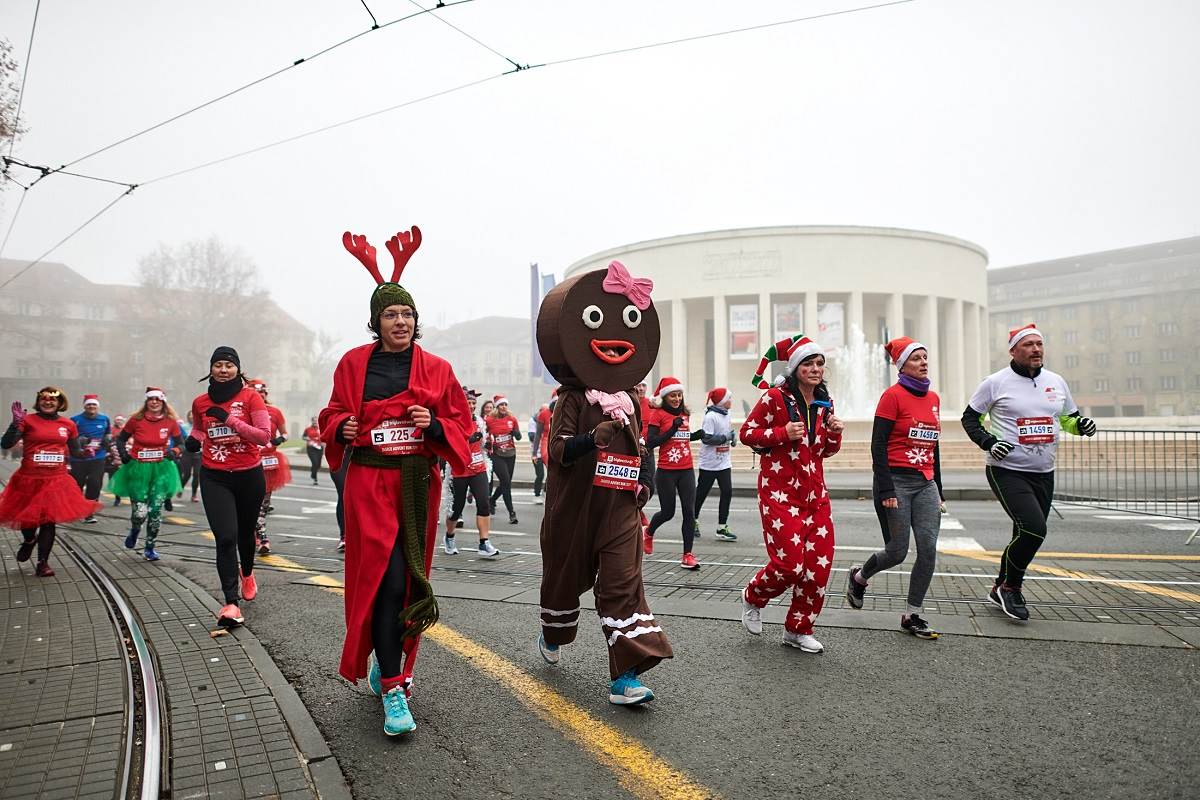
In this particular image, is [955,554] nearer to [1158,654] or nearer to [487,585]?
[1158,654]

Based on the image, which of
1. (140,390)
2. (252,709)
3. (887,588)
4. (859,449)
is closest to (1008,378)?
(887,588)

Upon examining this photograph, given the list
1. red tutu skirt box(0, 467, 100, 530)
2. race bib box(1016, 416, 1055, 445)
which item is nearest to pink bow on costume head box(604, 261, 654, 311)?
race bib box(1016, 416, 1055, 445)

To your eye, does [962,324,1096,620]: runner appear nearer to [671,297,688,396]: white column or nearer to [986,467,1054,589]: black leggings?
[986,467,1054,589]: black leggings

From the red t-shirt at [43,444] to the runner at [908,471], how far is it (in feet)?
25.8

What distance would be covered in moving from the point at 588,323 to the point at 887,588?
3.97 metres

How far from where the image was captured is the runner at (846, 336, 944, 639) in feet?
18.2

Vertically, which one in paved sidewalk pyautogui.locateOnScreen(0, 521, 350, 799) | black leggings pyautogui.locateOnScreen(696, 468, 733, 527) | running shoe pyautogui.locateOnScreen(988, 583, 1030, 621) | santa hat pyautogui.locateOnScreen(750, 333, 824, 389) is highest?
santa hat pyautogui.locateOnScreen(750, 333, 824, 389)

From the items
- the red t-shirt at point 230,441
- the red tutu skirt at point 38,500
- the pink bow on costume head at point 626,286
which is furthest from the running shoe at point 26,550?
the pink bow on costume head at point 626,286

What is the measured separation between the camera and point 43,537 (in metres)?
8.06

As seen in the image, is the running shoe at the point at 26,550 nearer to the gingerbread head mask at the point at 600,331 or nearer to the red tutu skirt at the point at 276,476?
the red tutu skirt at the point at 276,476

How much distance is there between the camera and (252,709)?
13.1 ft

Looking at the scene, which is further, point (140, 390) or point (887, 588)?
point (140, 390)

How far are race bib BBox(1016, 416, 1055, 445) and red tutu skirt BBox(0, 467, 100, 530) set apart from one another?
28.1 ft

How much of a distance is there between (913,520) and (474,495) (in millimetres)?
5156
